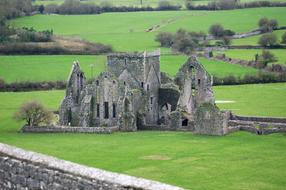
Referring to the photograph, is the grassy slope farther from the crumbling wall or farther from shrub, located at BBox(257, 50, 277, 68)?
shrub, located at BBox(257, 50, 277, 68)

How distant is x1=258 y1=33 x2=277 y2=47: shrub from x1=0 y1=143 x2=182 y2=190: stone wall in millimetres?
107362

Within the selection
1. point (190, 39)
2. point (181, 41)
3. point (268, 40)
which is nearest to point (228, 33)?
point (268, 40)

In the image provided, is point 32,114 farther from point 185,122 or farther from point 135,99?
point 185,122

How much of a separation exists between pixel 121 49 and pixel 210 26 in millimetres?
24027

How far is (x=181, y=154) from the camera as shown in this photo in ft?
153

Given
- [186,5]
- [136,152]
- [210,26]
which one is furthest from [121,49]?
[136,152]

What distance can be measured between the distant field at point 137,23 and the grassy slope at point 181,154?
62.5 metres

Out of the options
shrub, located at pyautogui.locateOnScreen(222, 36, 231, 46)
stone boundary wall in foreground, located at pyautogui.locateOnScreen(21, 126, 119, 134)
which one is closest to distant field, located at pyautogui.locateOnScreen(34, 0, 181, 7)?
shrub, located at pyautogui.locateOnScreen(222, 36, 231, 46)

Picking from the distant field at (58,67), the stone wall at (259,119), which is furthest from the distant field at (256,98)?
the distant field at (58,67)

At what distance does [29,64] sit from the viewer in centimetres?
10000

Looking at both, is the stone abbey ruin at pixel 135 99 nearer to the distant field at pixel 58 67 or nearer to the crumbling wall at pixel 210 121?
the crumbling wall at pixel 210 121

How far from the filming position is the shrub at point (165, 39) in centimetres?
11975

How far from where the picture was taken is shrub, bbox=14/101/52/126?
61.0m

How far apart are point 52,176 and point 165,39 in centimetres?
10678
